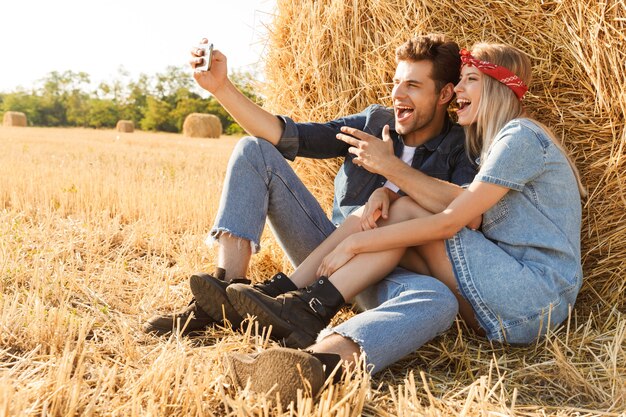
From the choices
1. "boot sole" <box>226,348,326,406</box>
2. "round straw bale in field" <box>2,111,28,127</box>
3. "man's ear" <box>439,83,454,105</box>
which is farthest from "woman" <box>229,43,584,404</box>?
"round straw bale in field" <box>2,111,28,127</box>

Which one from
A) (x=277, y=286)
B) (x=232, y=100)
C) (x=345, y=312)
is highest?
(x=232, y=100)

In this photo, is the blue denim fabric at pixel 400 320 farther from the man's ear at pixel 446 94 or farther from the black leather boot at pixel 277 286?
the man's ear at pixel 446 94

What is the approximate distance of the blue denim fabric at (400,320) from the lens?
6.97ft

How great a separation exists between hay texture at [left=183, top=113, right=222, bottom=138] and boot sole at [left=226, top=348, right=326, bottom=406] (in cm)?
1830

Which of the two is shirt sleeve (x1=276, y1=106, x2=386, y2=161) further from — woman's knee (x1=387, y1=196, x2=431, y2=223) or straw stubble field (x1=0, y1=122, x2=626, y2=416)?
straw stubble field (x1=0, y1=122, x2=626, y2=416)

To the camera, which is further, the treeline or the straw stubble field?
the treeline

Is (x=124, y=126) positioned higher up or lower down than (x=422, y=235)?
higher up

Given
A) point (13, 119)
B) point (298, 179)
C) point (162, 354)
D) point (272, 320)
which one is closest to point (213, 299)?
point (272, 320)

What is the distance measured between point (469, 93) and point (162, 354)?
5.10 ft

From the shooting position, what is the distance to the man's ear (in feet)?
9.62

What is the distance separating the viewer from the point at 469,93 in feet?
8.50

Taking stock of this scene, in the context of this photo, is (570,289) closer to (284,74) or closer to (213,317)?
(213,317)

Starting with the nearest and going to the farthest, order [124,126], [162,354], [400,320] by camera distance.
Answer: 1. [162,354]
2. [400,320]
3. [124,126]

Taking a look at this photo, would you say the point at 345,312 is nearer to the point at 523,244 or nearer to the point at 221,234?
the point at 221,234
